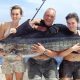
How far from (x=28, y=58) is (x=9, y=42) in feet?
1.41

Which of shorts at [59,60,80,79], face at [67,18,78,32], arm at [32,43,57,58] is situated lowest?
shorts at [59,60,80,79]

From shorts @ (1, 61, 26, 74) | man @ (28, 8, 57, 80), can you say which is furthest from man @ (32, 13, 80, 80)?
shorts @ (1, 61, 26, 74)

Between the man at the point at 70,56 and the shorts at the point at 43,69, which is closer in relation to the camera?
the man at the point at 70,56

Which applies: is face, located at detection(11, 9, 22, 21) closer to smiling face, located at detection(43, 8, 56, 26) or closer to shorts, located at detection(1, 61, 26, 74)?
smiling face, located at detection(43, 8, 56, 26)

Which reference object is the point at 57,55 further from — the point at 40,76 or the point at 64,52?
the point at 40,76

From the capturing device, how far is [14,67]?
17.3 feet

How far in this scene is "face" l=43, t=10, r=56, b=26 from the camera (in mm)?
5070

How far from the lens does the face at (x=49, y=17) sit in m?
5.07

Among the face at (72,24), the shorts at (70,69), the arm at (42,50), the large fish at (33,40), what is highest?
the face at (72,24)

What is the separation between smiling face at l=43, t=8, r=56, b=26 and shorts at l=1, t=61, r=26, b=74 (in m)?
0.81

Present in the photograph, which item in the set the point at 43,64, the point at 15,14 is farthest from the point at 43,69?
the point at 15,14

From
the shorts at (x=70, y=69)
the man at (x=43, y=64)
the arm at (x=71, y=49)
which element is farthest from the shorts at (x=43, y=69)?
the arm at (x=71, y=49)

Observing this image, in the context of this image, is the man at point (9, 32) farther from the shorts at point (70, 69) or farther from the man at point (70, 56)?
the shorts at point (70, 69)

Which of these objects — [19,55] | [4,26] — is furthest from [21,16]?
[19,55]
